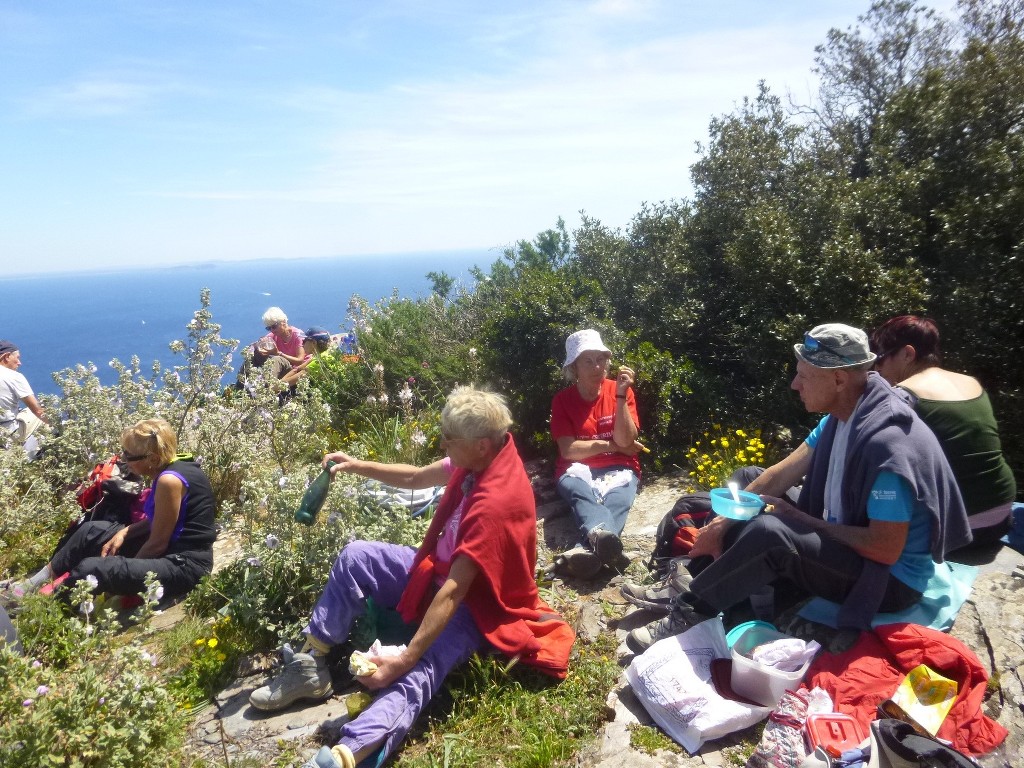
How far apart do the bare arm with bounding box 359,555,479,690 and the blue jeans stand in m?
1.54

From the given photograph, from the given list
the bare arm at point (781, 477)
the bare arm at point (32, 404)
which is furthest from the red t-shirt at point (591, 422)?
the bare arm at point (32, 404)

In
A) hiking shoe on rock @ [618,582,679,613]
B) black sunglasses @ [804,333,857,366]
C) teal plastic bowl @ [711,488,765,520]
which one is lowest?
→ hiking shoe on rock @ [618,582,679,613]

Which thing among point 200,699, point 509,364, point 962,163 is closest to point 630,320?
point 509,364

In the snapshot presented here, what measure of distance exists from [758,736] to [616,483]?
7.14 ft

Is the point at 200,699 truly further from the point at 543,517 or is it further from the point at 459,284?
the point at 459,284

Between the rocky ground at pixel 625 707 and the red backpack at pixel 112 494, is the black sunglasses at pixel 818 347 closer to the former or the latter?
the rocky ground at pixel 625 707

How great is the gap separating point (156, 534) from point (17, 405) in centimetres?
374

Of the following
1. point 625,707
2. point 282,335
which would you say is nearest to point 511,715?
point 625,707

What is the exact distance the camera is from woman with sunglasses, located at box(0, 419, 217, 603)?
4180 millimetres

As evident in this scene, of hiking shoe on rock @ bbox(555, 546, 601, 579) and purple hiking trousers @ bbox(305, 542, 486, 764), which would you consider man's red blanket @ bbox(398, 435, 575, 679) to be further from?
hiking shoe on rock @ bbox(555, 546, 601, 579)

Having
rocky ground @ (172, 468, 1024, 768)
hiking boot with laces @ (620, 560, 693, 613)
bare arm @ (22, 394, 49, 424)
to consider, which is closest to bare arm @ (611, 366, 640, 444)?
rocky ground @ (172, 468, 1024, 768)

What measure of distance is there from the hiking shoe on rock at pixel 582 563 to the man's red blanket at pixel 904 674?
1.47 m

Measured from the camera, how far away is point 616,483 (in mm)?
4750

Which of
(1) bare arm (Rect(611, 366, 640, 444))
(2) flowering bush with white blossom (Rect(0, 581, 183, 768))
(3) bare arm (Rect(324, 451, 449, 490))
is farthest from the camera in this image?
(1) bare arm (Rect(611, 366, 640, 444))
